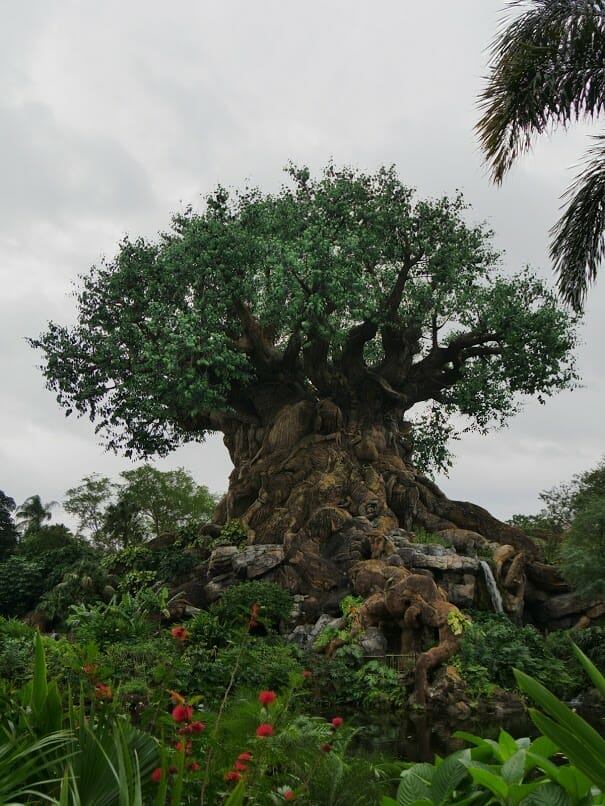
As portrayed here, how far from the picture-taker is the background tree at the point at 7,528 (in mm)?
27964

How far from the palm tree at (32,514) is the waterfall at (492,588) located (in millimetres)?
21938

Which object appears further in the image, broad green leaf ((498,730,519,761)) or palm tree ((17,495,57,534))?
palm tree ((17,495,57,534))

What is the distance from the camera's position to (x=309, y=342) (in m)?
19.9

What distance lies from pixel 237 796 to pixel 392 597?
12639mm

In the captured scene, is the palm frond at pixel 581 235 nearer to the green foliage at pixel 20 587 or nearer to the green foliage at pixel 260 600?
the green foliage at pixel 260 600

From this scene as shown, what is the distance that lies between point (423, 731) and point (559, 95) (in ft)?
30.7

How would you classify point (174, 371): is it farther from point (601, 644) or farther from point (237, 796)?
point (237, 796)

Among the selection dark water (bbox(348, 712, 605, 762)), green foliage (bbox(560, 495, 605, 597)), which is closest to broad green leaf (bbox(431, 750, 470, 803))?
dark water (bbox(348, 712, 605, 762))

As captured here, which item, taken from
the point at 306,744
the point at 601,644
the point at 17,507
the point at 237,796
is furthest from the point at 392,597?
the point at 17,507

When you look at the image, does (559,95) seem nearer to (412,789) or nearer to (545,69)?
(545,69)

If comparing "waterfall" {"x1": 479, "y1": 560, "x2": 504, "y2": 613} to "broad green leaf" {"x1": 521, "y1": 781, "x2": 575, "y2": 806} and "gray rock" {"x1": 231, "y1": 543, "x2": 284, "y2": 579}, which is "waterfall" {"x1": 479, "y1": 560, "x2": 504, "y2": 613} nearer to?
"gray rock" {"x1": 231, "y1": 543, "x2": 284, "y2": 579}

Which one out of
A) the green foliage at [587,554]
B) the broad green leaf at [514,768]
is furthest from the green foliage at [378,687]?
the broad green leaf at [514,768]

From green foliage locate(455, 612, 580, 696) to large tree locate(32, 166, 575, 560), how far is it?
14.1 feet

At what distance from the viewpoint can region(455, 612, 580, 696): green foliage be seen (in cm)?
1348
